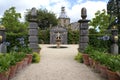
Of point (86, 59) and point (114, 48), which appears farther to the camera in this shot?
point (114, 48)

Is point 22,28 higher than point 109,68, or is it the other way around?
point 22,28

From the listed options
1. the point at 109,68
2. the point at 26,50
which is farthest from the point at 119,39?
the point at 109,68

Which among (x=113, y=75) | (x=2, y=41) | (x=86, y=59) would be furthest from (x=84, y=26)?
(x=113, y=75)

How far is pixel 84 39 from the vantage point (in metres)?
13.4

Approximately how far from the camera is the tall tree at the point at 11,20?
3319cm

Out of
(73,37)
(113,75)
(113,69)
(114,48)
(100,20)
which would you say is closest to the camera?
(113,75)

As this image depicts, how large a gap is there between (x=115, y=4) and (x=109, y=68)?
11467 millimetres

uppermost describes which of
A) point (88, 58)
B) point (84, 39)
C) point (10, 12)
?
point (10, 12)

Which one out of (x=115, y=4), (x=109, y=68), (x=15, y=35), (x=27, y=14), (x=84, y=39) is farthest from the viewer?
(x=27, y=14)

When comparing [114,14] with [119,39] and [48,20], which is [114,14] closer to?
[119,39]

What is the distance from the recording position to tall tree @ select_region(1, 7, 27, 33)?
33.2m

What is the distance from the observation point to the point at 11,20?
33625 mm

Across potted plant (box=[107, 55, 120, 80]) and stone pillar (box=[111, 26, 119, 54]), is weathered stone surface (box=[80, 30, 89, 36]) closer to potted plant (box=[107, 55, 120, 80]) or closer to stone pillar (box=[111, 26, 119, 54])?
stone pillar (box=[111, 26, 119, 54])

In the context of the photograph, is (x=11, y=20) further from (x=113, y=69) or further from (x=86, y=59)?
(x=113, y=69)
